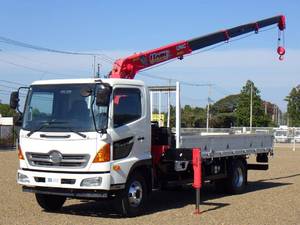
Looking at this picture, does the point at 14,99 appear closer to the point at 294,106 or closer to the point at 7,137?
the point at 7,137

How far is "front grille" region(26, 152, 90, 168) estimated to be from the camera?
10875mm

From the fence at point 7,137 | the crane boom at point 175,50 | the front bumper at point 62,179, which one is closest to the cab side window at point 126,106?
the front bumper at point 62,179

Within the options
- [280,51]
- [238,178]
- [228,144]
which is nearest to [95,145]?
[228,144]

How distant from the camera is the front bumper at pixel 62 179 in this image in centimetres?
1079

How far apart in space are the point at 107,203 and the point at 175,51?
17.2 ft

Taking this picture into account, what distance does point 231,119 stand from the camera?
105 meters

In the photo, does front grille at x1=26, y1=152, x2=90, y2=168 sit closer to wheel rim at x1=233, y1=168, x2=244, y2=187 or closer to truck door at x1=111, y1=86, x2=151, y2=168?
truck door at x1=111, y1=86, x2=151, y2=168

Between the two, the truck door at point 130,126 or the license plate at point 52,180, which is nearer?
the license plate at point 52,180

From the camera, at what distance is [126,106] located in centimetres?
1160

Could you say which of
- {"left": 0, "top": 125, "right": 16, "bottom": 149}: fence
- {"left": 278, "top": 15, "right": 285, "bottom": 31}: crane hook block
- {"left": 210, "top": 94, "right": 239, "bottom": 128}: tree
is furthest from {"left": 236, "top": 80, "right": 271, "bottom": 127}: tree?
{"left": 278, "top": 15, "right": 285, "bottom": 31}: crane hook block

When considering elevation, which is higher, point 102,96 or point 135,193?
point 102,96

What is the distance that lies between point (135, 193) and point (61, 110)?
226cm

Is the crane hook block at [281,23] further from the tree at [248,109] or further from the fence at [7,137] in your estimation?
the tree at [248,109]

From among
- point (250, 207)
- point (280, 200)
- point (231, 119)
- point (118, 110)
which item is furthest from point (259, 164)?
point (231, 119)
